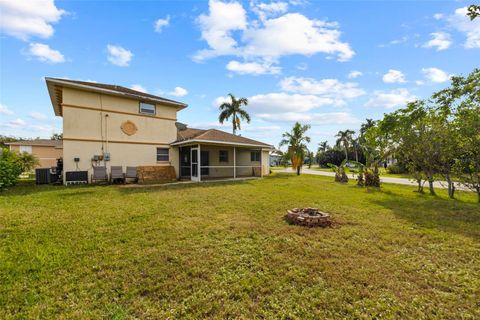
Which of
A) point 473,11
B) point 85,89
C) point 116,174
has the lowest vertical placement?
point 116,174

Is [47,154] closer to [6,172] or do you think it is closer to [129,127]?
[129,127]

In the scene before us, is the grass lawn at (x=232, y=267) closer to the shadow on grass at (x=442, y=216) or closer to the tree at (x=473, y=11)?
the shadow on grass at (x=442, y=216)

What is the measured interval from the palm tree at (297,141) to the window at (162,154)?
12912mm

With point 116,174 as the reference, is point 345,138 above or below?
above

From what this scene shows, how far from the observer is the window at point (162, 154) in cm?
1631

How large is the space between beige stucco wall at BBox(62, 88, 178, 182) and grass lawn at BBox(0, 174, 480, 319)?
7737 mm

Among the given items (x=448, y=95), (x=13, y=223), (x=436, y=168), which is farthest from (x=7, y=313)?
(x=448, y=95)

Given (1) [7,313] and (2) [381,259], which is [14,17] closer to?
(1) [7,313]

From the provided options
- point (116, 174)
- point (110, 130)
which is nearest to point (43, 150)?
point (110, 130)

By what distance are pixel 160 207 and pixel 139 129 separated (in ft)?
32.2

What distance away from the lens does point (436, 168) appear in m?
11.1

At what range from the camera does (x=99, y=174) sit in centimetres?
1307

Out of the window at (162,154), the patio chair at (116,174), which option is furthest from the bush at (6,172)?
the window at (162,154)

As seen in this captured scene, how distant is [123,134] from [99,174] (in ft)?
10.3
